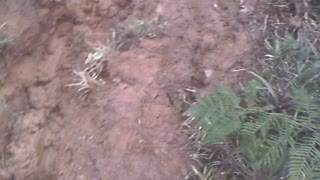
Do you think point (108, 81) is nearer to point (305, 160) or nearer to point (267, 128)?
point (267, 128)

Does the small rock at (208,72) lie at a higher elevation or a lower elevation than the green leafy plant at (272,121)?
higher

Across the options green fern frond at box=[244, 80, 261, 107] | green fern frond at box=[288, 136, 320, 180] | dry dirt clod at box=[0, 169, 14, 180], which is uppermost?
dry dirt clod at box=[0, 169, 14, 180]

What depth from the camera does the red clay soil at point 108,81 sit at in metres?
2.33

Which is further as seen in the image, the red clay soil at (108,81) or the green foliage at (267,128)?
the red clay soil at (108,81)

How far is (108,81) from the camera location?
8.00ft

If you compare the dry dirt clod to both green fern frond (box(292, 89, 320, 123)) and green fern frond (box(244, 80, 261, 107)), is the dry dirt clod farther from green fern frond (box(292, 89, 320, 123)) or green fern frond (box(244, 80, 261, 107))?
green fern frond (box(292, 89, 320, 123))

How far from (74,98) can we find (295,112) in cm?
83

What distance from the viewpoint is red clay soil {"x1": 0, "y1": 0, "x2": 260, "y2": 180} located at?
7.64 feet

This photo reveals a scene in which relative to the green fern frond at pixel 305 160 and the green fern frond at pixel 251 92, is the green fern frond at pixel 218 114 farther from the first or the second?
the green fern frond at pixel 305 160

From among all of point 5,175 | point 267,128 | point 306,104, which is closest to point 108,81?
point 5,175

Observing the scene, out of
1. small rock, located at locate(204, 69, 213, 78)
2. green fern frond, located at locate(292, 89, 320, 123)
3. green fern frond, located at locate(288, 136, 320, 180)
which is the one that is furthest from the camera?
small rock, located at locate(204, 69, 213, 78)

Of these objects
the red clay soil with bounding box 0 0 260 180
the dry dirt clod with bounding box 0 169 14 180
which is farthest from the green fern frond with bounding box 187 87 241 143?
the dry dirt clod with bounding box 0 169 14 180

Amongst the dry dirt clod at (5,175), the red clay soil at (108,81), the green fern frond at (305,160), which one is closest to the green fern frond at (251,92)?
the red clay soil at (108,81)

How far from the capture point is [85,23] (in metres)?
2.54
